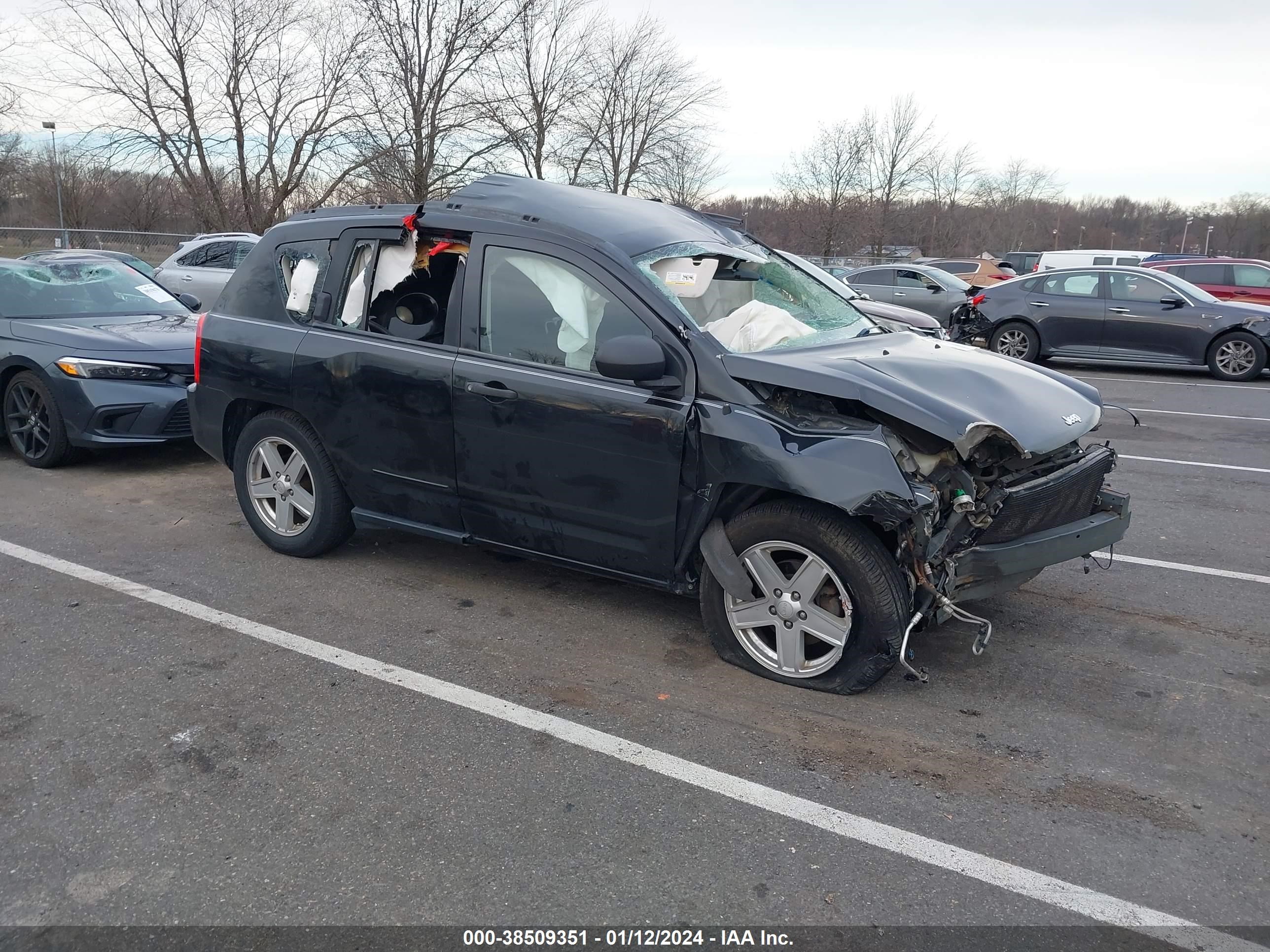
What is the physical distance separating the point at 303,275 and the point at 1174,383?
12.2m

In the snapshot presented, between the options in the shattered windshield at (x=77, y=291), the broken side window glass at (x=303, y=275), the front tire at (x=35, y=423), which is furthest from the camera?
the shattered windshield at (x=77, y=291)

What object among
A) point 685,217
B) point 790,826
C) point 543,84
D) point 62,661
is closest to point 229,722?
point 62,661

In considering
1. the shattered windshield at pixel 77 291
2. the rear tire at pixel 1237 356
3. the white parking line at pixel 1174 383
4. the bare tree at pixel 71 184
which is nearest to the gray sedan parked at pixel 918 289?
the white parking line at pixel 1174 383

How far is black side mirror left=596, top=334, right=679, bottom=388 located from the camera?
3848 millimetres

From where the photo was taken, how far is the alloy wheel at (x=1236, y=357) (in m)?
13.1

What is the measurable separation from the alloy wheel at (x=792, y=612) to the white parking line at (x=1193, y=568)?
7.24 ft

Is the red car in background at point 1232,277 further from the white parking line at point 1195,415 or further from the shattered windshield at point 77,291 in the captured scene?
the shattered windshield at point 77,291

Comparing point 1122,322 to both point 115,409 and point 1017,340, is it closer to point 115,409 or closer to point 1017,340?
point 1017,340

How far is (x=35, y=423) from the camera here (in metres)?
7.30

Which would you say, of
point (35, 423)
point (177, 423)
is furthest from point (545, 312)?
point (35, 423)

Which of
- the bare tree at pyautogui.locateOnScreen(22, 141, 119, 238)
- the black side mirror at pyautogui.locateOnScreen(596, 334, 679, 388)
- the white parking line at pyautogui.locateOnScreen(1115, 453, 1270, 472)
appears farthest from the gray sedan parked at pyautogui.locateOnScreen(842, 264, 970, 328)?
the bare tree at pyautogui.locateOnScreen(22, 141, 119, 238)

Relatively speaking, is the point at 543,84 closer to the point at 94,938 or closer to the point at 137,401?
the point at 137,401

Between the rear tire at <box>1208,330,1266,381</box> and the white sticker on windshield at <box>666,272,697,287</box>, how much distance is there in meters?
Result: 11.9

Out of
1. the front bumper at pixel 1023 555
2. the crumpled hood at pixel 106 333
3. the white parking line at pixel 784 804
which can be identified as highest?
the crumpled hood at pixel 106 333
